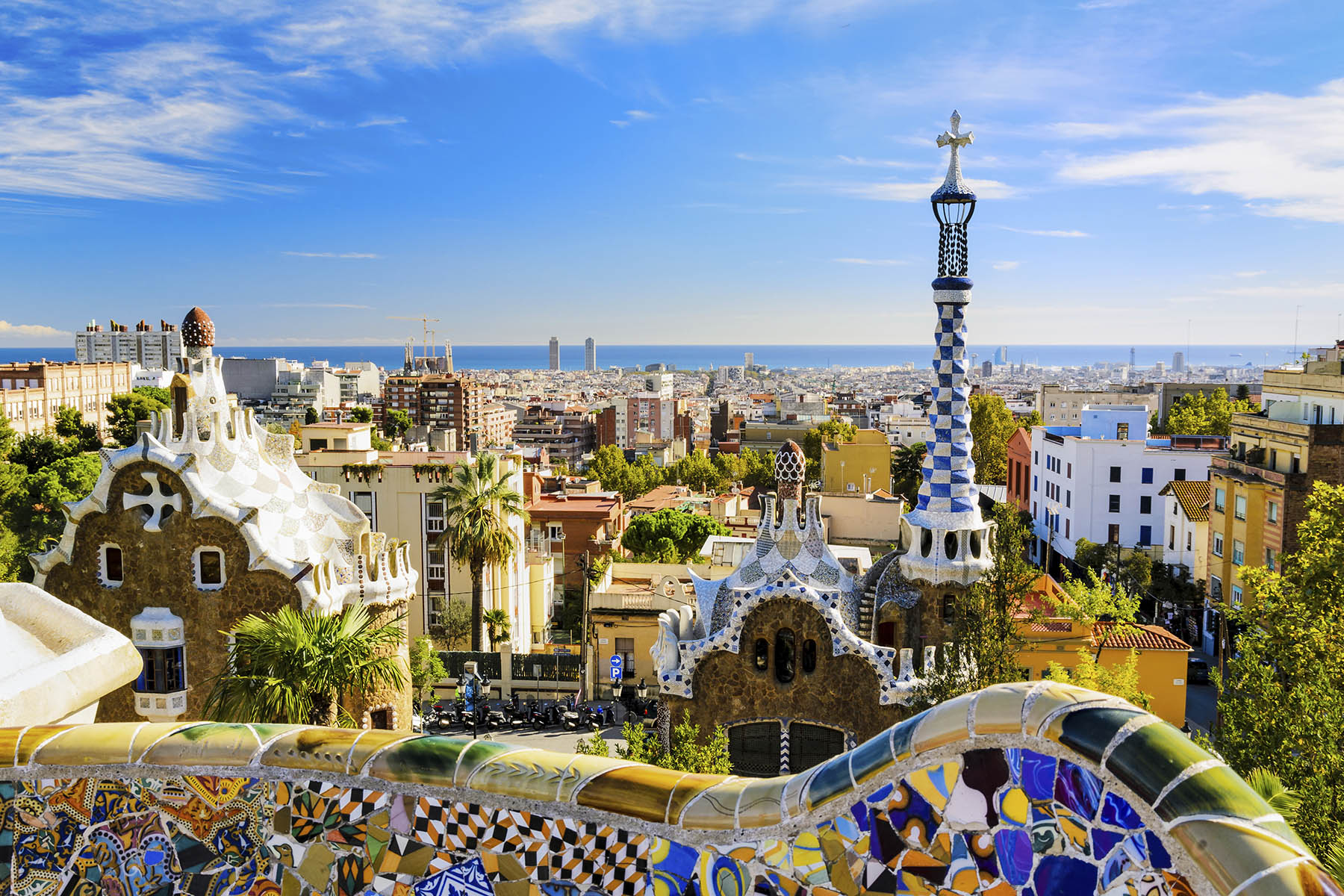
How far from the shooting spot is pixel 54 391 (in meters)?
90.8

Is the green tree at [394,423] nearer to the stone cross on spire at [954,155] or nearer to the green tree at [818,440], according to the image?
the green tree at [818,440]

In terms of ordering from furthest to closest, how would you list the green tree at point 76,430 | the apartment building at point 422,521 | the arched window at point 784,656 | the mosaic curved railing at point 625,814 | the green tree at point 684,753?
the green tree at point 76,430
the apartment building at point 422,521
the arched window at point 784,656
the green tree at point 684,753
the mosaic curved railing at point 625,814

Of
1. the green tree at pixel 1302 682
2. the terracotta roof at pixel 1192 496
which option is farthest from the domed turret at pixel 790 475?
the terracotta roof at pixel 1192 496

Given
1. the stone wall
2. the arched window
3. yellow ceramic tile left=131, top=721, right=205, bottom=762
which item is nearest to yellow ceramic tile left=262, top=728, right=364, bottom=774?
yellow ceramic tile left=131, top=721, right=205, bottom=762

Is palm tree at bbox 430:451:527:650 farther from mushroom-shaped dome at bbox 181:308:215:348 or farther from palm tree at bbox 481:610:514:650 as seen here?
mushroom-shaped dome at bbox 181:308:215:348

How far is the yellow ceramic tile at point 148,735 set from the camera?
17.4ft

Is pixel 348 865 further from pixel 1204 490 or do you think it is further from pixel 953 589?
pixel 1204 490

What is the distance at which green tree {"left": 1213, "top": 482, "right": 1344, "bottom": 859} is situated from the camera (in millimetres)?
10977

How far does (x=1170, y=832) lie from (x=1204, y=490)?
44274mm

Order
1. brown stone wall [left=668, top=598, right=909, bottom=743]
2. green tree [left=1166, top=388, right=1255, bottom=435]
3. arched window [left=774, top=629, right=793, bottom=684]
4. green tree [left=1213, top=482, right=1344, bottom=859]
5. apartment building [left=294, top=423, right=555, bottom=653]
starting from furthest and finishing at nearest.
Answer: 1. green tree [left=1166, top=388, right=1255, bottom=435]
2. apartment building [left=294, top=423, right=555, bottom=653]
3. arched window [left=774, top=629, right=793, bottom=684]
4. brown stone wall [left=668, top=598, right=909, bottom=743]
5. green tree [left=1213, top=482, right=1344, bottom=859]

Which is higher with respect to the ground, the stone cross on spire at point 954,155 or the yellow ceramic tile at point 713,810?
the stone cross on spire at point 954,155

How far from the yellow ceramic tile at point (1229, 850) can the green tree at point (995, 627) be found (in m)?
11.5

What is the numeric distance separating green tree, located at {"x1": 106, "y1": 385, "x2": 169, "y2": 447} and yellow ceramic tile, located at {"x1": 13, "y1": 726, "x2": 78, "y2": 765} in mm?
68683

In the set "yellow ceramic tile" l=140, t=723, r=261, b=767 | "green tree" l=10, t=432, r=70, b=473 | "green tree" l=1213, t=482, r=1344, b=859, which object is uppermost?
"yellow ceramic tile" l=140, t=723, r=261, b=767
